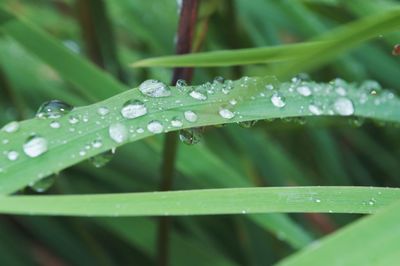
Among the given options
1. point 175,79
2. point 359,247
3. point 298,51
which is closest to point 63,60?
point 175,79

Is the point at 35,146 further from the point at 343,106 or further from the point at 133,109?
the point at 343,106

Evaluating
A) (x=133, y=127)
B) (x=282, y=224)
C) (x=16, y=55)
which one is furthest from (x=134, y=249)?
(x=133, y=127)

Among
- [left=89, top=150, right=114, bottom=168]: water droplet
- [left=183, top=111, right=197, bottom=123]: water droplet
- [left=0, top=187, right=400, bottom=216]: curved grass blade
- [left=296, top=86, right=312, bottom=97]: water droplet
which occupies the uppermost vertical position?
[left=296, top=86, right=312, bottom=97]: water droplet

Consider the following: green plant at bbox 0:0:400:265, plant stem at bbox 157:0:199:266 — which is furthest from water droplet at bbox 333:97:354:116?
plant stem at bbox 157:0:199:266

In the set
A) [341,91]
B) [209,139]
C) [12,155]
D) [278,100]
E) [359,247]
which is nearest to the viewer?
[359,247]

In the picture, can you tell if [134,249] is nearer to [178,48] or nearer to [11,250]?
[11,250]

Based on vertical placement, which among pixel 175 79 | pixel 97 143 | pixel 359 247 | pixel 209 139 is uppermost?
pixel 209 139

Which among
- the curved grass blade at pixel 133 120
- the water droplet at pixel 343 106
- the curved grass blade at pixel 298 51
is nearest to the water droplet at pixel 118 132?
the curved grass blade at pixel 133 120

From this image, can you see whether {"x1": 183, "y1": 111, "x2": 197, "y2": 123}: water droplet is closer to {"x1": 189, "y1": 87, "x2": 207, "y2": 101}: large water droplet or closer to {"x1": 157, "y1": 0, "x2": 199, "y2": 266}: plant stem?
{"x1": 189, "y1": 87, "x2": 207, "y2": 101}: large water droplet
